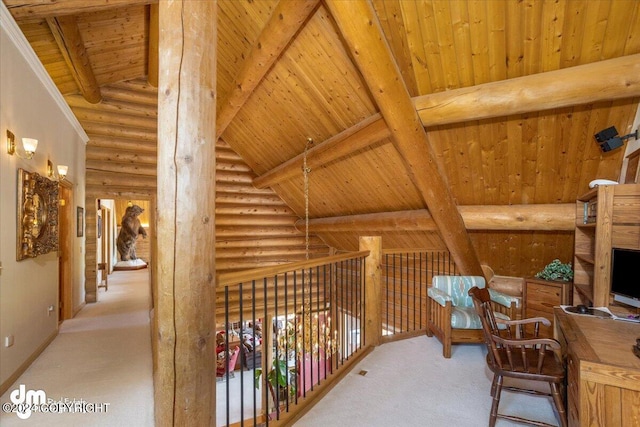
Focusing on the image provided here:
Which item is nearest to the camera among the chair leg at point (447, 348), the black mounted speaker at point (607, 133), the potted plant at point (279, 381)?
the potted plant at point (279, 381)

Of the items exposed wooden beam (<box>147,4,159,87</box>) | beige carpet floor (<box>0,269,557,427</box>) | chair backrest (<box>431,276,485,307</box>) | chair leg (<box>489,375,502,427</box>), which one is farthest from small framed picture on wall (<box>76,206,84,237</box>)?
chair leg (<box>489,375,502,427</box>)

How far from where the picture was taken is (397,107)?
3.17 m

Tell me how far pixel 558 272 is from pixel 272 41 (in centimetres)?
453

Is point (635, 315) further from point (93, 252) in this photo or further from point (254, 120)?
point (93, 252)

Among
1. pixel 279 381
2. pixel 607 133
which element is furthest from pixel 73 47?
pixel 607 133

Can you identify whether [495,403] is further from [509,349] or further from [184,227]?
[184,227]

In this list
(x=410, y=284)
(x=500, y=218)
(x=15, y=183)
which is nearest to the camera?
(x=15, y=183)

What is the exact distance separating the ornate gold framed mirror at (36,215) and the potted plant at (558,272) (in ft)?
19.9

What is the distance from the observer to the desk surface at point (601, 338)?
5.57 ft


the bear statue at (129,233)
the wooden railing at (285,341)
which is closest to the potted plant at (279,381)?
the wooden railing at (285,341)

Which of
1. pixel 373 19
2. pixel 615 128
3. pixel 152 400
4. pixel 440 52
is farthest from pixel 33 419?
pixel 615 128

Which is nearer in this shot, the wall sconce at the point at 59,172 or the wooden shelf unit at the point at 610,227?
the wooden shelf unit at the point at 610,227

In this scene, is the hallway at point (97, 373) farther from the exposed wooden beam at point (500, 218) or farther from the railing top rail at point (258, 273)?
the exposed wooden beam at point (500, 218)

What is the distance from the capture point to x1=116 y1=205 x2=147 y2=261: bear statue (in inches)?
464
